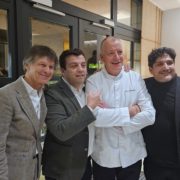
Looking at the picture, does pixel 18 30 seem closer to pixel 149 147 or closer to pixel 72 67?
pixel 72 67

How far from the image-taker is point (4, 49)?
7.70 feet

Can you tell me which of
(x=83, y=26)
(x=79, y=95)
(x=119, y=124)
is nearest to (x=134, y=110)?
(x=119, y=124)

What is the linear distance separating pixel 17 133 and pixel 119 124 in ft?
2.15

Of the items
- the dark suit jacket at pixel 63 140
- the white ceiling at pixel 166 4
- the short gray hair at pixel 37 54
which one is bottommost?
the dark suit jacket at pixel 63 140

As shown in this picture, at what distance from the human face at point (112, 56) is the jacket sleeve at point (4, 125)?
31.0 inches

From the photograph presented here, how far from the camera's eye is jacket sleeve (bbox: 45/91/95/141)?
145 centimetres

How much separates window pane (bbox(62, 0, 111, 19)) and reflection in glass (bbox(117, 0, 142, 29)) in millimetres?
446

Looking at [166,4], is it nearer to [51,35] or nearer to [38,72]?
[51,35]

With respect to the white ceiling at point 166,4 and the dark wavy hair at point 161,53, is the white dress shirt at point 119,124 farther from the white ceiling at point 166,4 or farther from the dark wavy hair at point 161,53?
the white ceiling at point 166,4

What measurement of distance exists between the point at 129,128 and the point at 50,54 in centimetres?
72

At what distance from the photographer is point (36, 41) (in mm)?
2676

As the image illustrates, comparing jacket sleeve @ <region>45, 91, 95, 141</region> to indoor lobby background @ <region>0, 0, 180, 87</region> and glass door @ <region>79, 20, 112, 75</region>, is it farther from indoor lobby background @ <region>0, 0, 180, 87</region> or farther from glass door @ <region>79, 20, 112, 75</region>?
glass door @ <region>79, 20, 112, 75</region>

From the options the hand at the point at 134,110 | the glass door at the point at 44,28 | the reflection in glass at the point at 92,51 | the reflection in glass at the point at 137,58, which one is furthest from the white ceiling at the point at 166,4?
the hand at the point at 134,110

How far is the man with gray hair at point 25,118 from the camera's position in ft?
4.29
